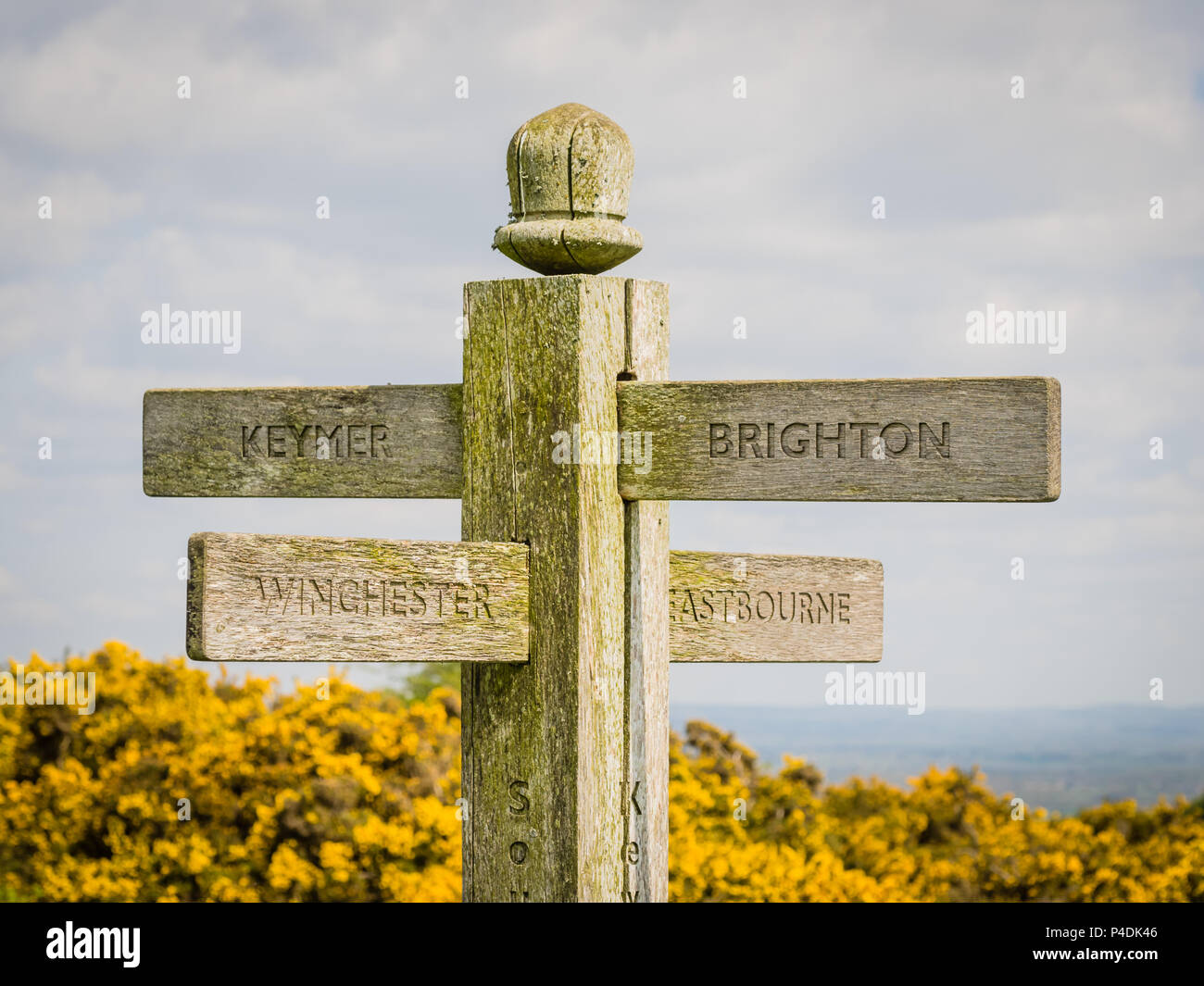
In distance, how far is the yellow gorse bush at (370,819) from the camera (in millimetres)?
6617

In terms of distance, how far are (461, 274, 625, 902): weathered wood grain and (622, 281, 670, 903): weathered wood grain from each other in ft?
0.12

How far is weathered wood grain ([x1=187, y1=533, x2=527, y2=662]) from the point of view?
9.04 feet

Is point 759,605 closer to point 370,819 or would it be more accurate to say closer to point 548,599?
point 548,599

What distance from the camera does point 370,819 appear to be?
6.53 metres

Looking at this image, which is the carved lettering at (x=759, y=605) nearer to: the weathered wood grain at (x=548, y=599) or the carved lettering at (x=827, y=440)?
the weathered wood grain at (x=548, y=599)

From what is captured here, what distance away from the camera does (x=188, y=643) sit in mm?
2748

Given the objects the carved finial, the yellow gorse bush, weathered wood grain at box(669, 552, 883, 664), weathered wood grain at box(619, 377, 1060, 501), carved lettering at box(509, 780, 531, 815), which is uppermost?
the carved finial

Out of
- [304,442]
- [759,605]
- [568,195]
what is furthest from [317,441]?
[759,605]

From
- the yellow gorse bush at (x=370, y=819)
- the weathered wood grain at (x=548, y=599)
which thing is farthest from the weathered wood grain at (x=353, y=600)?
the yellow gorse bush at (x=370, y=819)

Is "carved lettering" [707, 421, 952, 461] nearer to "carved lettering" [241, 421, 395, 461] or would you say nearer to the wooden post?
the wooden post

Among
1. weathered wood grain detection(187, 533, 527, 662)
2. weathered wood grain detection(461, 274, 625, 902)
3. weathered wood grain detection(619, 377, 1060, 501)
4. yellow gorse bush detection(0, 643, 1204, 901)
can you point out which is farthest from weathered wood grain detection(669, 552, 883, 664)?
yellow gorse bush detection(0, 643, 1204, 901)
